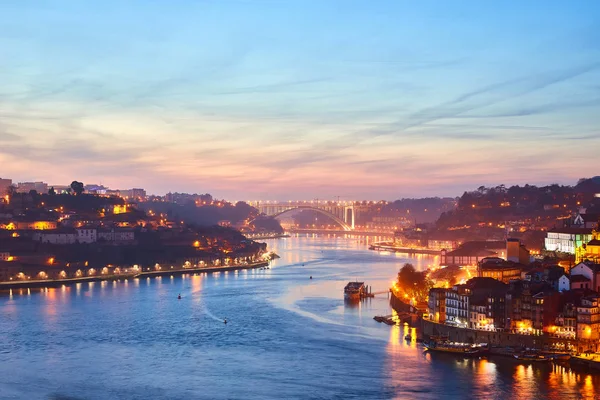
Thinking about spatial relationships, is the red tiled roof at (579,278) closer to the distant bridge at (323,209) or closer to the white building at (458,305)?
the white building at (458,305)

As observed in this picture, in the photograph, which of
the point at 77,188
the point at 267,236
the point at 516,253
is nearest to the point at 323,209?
the point at 267,236

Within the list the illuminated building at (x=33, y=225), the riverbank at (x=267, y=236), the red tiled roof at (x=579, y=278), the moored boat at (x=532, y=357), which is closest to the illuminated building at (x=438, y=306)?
the red tiled roof at (x=579, y=278)

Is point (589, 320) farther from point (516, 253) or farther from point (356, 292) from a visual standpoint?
point (356, 292)

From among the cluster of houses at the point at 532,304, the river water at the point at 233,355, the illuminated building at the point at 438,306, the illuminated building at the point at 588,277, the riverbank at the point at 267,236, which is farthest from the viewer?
the riverbank at the point at 267,236

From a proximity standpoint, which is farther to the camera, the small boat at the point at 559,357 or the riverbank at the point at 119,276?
the riverbank at the point at 119,276

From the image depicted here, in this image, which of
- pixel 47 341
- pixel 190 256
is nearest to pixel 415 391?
pixel 47 341

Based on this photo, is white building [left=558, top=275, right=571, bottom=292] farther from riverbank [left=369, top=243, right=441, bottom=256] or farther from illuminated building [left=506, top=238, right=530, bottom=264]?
riverbank [left=369, top=243, right=441, bottom=256]

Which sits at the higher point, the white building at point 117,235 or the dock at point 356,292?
the white building at point 117,235

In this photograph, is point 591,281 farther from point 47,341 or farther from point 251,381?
point 47,341
